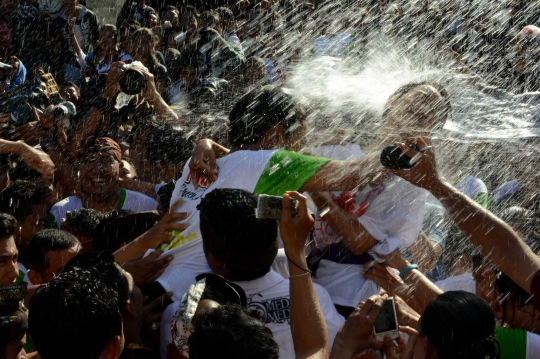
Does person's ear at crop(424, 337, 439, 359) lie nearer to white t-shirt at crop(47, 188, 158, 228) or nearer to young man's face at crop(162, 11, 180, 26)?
white t-shirt at crop(47, 188, 158, 228)

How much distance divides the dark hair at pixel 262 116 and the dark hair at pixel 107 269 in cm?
87

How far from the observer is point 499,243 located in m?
2.52

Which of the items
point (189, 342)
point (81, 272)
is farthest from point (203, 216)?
point (189, 342)

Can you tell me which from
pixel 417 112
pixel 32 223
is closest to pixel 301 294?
pixel 417 112

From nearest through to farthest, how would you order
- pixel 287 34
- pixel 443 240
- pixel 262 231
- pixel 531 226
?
pixel 262 231
pixel 531 226
pixel 443 240
pixel 287 34

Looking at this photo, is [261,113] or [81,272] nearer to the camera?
[81,272]

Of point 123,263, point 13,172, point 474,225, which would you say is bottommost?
point 13,172

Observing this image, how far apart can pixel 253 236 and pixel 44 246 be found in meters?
1.29

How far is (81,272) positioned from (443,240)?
2791 mm

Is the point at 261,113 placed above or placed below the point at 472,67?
above

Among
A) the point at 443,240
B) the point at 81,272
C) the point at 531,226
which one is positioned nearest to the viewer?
the point at 81,272

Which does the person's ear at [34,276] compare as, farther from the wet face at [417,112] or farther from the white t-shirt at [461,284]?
the white t-shirt at [461,284]

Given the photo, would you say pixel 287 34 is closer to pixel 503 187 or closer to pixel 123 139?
pixel 123 139

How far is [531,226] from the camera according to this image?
4.09m
